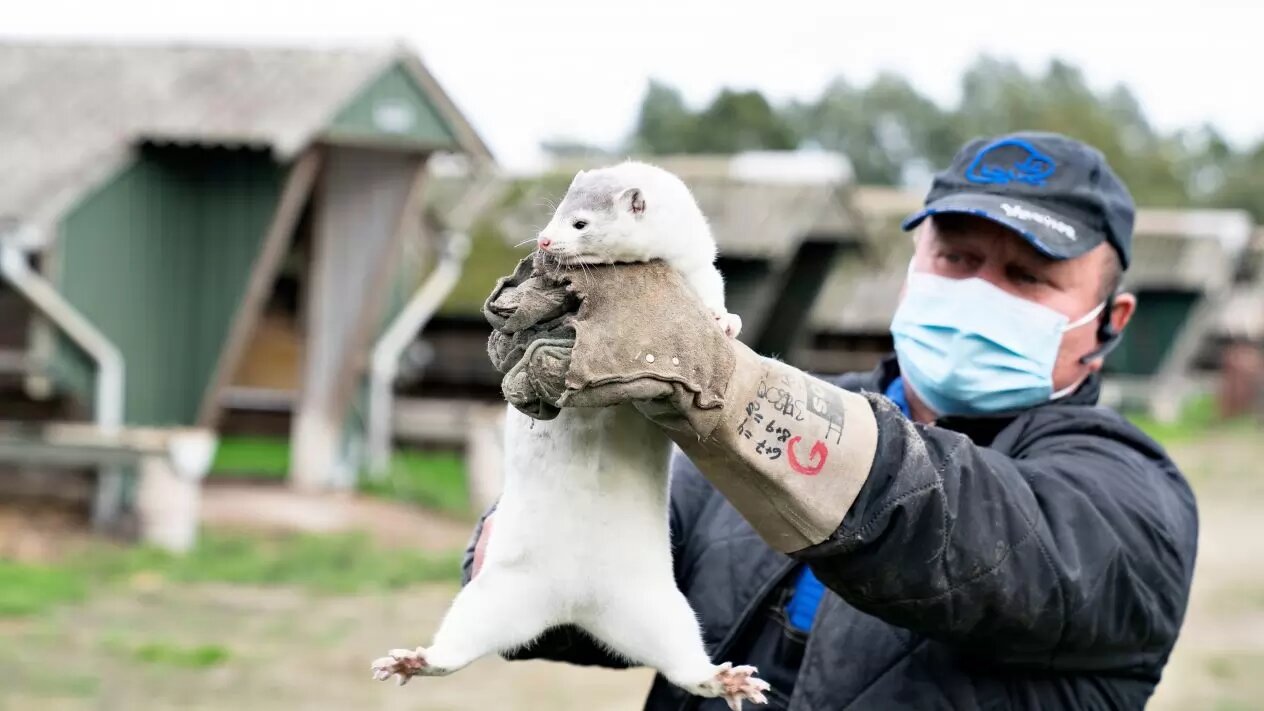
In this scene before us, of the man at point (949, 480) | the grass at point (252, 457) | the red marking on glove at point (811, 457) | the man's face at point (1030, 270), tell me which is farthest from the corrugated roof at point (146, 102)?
the red marking on glove at point (811, 457)

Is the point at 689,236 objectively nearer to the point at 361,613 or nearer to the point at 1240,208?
the point at 361,613

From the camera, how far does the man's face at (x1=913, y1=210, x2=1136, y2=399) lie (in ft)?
9.84

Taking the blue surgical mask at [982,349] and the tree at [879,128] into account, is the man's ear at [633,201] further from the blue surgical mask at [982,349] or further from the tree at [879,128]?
the tree at [879,128]

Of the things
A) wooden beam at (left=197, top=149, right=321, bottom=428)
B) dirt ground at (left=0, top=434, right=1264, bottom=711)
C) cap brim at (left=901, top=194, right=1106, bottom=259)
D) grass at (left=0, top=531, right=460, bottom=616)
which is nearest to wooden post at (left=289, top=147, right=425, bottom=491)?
wooden beam at (left=197, top=149, right=321, bottom=428)

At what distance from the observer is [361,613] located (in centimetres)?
881

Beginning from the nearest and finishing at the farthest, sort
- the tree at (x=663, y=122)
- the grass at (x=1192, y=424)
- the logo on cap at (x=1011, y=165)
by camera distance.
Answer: the logo on cap at (x=1011, y=165)
the grass at (x=1192, y=424)
the tree at (x=663, y=122)

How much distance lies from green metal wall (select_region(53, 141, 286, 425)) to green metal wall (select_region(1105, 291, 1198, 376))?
1934cm

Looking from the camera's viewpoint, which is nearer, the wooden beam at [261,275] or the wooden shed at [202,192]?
the wooden shed at [202,192]

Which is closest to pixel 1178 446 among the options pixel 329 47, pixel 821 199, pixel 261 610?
pixel 821 199

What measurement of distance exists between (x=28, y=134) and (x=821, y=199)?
24.6 feet

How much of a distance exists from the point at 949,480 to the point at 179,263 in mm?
10167

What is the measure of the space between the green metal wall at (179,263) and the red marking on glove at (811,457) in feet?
31.8

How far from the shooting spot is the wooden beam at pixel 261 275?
36.5ft

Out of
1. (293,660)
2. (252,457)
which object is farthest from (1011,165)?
(252,457)
